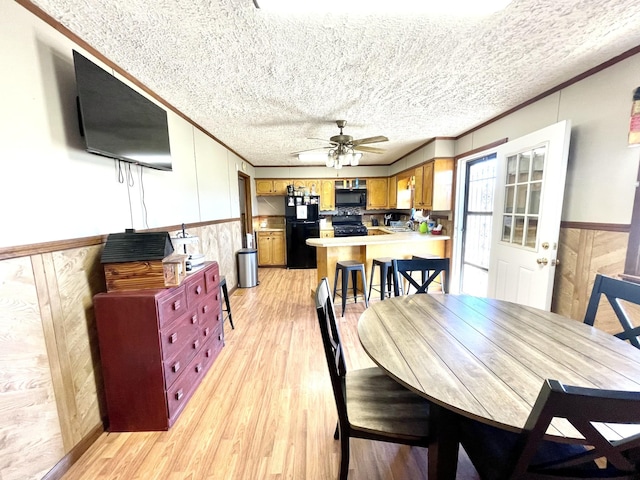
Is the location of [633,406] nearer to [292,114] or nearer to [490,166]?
[292,114]

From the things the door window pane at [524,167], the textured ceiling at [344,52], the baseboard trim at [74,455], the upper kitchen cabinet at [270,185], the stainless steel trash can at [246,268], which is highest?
the textured ceiling at [344,52]

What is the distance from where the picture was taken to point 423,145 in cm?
407

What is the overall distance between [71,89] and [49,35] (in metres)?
0.24

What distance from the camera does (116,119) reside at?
156cm

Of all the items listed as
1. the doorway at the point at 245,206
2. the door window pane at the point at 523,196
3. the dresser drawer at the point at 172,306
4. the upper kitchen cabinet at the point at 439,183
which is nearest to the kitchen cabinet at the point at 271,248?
the doorway at the point at 245,206

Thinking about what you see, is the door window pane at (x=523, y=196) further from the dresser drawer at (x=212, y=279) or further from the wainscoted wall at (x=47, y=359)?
the wainscoted wall at (x=47, y=359)

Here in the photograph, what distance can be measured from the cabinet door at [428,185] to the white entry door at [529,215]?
115 centimetres

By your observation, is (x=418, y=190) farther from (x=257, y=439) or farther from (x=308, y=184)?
(x=257, y=439)

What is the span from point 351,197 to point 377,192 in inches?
25.3

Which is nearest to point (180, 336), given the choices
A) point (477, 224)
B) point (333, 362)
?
point (333, 362)

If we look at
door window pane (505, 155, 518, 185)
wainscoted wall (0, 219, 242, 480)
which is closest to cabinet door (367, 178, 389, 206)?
door window pane (505, 155, 518, 185)

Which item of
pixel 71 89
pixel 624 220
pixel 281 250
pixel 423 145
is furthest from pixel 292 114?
pixel 281 250

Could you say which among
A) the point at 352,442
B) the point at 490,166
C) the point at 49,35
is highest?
the point at 49,35

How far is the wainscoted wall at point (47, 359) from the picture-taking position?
3.61 ft
